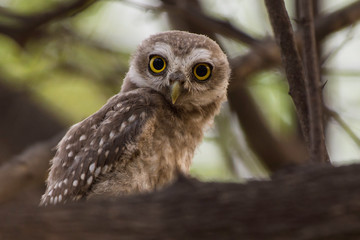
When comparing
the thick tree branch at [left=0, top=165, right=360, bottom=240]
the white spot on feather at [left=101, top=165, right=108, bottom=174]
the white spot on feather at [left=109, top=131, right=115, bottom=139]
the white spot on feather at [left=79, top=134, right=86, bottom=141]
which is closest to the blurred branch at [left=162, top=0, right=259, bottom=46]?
the white spot on feather at [left=79, top=134, right=86, bottom=141]

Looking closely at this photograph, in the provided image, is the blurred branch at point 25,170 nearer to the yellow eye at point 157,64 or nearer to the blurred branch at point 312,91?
the yellow eye at point 157,64

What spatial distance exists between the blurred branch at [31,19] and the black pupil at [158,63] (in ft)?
5.62

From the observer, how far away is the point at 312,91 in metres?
3.93

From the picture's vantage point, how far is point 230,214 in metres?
2.35

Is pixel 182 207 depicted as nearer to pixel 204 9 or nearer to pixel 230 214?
pixel 230 214

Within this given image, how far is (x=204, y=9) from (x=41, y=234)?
220 inches

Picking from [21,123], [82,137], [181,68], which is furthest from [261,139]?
[82,137]

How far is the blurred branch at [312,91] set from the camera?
12.3ft

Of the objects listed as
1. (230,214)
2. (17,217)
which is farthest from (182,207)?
(17,217)

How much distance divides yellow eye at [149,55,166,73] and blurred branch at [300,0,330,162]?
4.25ft

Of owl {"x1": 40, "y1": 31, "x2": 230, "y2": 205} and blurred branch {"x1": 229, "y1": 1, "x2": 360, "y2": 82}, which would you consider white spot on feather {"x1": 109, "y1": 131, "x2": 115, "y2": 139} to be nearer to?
owl {"x1": 40, "y1": 31, "x2": 230, "y2": 205}

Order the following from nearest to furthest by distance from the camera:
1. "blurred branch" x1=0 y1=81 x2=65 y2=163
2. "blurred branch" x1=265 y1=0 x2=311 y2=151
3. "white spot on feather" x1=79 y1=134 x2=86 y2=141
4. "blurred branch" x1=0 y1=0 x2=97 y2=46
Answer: "blurred branch" x1=265 y1=0 x2=311 y2=151, "white spot on feather" x1=79 y1=134 x2=86 y2=141, "blurred branch" x1=0 y1=0 x2=97 y2=46, "blurred branch" x1=0 y1=81 x2=65 y2=163

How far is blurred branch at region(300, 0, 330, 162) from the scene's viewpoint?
3.76 metres

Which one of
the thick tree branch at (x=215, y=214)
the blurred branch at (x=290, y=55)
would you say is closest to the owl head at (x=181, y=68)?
the blurred branch at (x=290, y=55)
